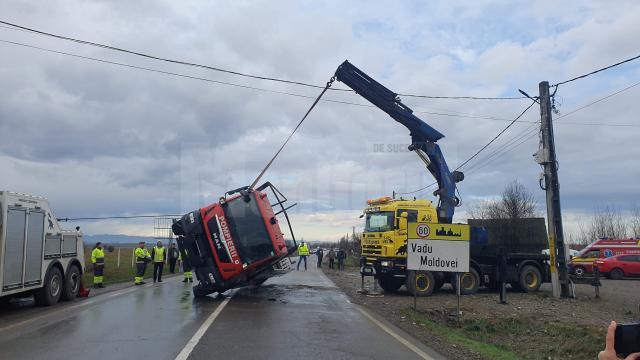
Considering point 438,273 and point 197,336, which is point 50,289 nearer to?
point 197,336

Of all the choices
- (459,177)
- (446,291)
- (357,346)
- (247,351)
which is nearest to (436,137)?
(459,177)

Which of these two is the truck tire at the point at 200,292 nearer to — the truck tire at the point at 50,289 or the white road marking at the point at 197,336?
the white road marking at the point at 197,336

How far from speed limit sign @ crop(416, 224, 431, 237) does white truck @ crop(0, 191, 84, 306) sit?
9.50 meters

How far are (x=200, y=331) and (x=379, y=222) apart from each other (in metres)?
10.3

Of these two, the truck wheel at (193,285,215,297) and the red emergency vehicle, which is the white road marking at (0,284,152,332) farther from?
the red emergency vehicle

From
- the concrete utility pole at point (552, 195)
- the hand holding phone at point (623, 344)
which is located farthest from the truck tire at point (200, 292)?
the hand holding phone at point (623, 344)

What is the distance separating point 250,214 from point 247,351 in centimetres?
767

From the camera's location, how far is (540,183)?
19.2 metres

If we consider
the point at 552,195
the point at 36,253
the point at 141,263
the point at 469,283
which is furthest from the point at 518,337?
the point at 141,263

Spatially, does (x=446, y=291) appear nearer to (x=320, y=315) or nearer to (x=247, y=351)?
(x=320, y=315)

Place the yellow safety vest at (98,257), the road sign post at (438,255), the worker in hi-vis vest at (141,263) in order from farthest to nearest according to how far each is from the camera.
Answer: the worker in hi-vis vest at (141,263) < the yellow safety vest at (98,257) < the road sign post at (438,255)

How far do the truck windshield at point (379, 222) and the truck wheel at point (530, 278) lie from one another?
5.87m

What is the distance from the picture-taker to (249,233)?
15430 mm

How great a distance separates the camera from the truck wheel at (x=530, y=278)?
2052cm
